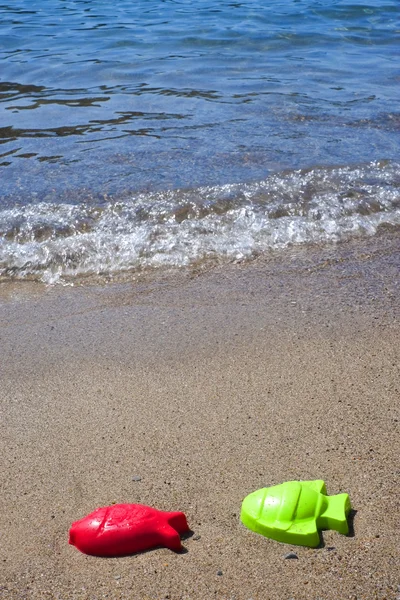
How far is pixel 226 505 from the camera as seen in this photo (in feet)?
7.54

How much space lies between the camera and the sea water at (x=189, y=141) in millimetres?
4590

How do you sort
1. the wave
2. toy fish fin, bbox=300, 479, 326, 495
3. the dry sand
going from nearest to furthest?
the dry sand, toy fish fin, bbox=300, 479, 326, 495, the wave

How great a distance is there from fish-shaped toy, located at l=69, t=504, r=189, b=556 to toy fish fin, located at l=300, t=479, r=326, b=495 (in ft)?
1.44

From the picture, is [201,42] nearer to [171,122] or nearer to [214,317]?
[171,122]

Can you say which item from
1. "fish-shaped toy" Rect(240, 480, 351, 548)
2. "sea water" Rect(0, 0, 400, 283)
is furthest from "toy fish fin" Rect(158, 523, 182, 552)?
"sea water" Rect(0, 0, 400, 283)

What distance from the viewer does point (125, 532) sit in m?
2.10

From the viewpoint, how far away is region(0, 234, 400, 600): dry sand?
2.05m

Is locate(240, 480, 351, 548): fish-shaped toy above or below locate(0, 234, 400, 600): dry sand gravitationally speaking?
above

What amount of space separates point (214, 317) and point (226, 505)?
4.69 feet

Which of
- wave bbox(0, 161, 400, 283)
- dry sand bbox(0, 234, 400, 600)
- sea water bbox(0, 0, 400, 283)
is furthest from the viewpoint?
sea water bbox(0, 0, 400, 283)

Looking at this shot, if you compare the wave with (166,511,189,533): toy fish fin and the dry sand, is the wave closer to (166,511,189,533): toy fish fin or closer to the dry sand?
the dry sand

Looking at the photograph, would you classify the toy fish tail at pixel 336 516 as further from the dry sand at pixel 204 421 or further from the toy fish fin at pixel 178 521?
the toy fish fin at pixel 178 521

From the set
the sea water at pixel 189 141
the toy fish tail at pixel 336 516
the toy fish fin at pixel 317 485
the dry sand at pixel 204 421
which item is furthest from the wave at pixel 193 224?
the toy fish tail at pixel 336 516

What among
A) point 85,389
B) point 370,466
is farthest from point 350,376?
point 85,389
